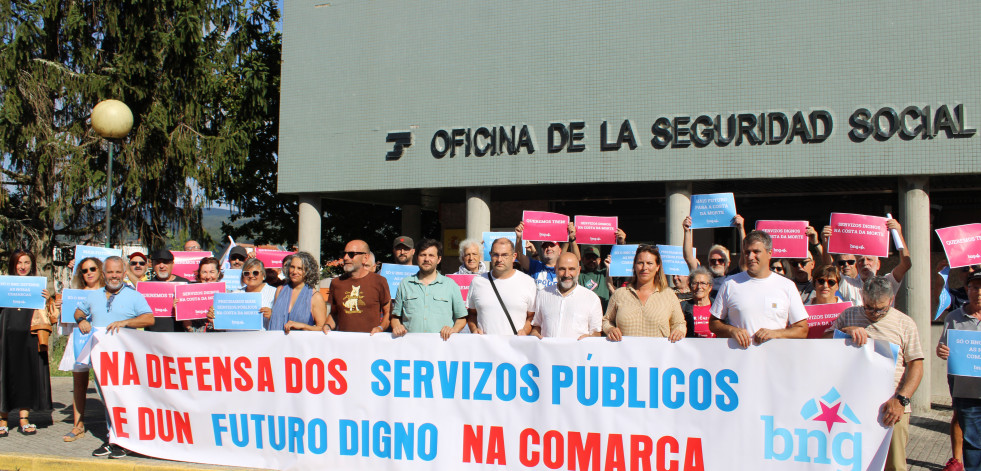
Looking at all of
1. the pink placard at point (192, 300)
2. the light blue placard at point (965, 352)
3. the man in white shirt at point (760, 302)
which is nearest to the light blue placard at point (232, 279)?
the pink placard at point (192, 300)

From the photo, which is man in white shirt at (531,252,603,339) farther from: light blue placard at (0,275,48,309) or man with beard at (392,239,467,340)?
light blue placard at (0,275,48,309)

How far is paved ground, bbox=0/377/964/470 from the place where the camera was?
691 centimetres

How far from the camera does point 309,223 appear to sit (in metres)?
16.8

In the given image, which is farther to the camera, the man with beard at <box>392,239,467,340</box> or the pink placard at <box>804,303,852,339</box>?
the man with beard at <box>392,239,467,340</box>

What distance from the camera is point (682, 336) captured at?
5.84m

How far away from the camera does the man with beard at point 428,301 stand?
6.88m

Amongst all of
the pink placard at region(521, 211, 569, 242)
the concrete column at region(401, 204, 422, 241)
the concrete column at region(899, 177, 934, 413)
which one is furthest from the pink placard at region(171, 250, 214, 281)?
the concrete column at region(401, 204, 422, 241)

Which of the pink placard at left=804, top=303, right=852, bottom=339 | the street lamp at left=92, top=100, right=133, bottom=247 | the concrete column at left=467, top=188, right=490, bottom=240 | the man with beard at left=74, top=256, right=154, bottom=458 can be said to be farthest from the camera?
the concrete column at left=467, top=188, right=490, bottom=240

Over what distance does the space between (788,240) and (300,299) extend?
4435mm

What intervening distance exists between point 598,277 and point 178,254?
5220mm

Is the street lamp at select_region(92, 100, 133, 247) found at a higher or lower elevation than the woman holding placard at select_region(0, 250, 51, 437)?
higher

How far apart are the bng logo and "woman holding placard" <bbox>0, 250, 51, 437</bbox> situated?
22.5 feet

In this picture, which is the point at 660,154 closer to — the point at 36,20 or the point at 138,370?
the point at 138,370

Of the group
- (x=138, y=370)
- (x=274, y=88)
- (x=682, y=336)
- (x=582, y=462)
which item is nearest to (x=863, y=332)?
(x=682, y=336)
